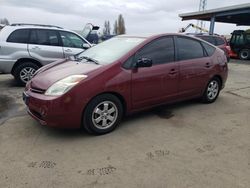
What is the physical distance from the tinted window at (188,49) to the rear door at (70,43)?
3591mm

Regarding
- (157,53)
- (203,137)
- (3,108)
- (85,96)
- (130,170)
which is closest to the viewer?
(130,170)

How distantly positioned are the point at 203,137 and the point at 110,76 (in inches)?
65.7

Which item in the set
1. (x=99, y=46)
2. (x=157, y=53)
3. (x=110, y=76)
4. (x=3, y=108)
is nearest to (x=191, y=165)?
(x=110, y=76)

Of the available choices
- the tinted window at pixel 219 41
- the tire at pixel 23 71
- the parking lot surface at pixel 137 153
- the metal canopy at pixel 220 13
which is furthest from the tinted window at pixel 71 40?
the metal canopy at pixel 220 13

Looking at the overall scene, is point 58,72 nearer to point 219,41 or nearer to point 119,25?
point 219,41

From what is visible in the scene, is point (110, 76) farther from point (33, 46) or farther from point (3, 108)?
point (33, 46)

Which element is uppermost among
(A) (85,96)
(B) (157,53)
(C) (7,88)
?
(B) (157,53)

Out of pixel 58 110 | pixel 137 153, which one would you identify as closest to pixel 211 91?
pixel 137 153

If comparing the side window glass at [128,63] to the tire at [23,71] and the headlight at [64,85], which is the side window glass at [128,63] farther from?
the tire at [23,71]

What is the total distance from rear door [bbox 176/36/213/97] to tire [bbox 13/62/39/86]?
14.3 ft

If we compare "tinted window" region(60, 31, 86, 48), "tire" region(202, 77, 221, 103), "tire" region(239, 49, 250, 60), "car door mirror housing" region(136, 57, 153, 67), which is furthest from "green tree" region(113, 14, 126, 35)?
"car door mirror housing" region(136, 57, 153, 67)

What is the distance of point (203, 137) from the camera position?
14.2 ft

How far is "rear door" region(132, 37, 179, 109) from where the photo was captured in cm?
466

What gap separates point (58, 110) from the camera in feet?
13.1
